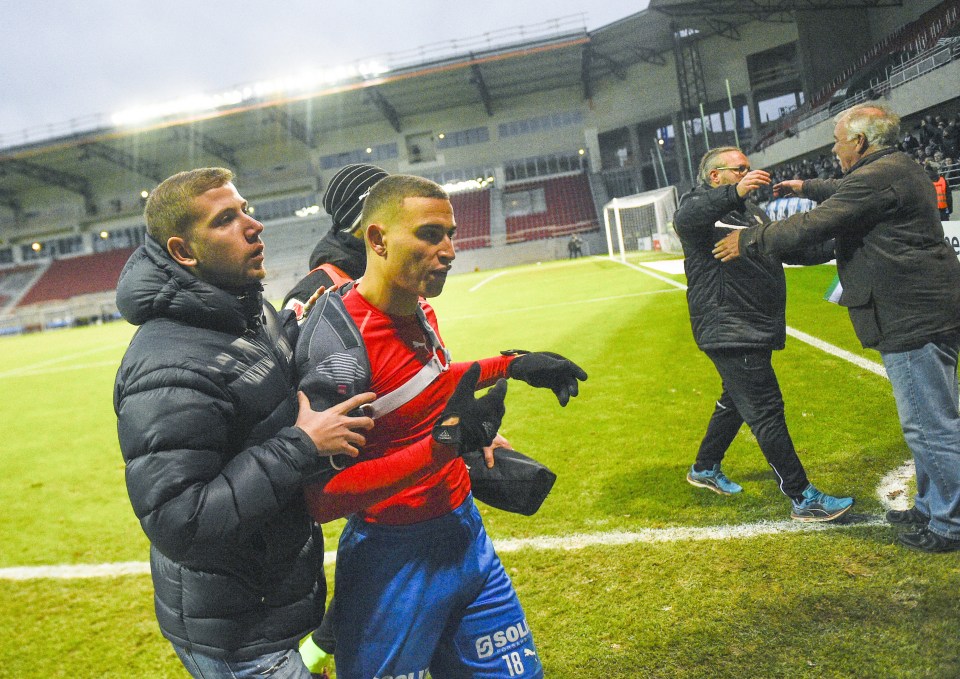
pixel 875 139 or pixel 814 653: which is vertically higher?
pixel 875 139

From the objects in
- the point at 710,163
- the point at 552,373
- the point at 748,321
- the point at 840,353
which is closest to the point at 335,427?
the point at 552,373

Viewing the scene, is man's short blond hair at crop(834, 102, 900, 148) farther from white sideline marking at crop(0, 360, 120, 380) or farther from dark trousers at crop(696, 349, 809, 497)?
white sideline marking at crop(0, 360, 120, 380)

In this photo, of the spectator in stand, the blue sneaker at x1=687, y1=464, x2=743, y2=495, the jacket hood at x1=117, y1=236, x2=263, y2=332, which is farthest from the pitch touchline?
the spectator in stand

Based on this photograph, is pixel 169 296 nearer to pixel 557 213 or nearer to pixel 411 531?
pixel 411 531

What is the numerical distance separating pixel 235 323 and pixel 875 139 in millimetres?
3079

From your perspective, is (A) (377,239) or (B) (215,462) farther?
(A) (377,239)

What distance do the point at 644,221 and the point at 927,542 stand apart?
34641 millimetres

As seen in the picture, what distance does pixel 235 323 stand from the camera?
1.65m

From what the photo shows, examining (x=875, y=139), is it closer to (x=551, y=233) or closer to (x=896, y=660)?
(x=896, y=660)

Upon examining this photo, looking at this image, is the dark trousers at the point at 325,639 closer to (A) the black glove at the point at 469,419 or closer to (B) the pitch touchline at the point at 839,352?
(A) the black glove at the point at 469,419

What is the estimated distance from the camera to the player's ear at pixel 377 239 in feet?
5.98

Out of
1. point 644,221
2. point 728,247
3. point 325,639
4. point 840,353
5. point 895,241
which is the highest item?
point 644,221

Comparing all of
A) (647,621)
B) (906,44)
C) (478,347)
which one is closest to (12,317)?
(478,347)

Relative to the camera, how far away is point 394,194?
1804 mm
